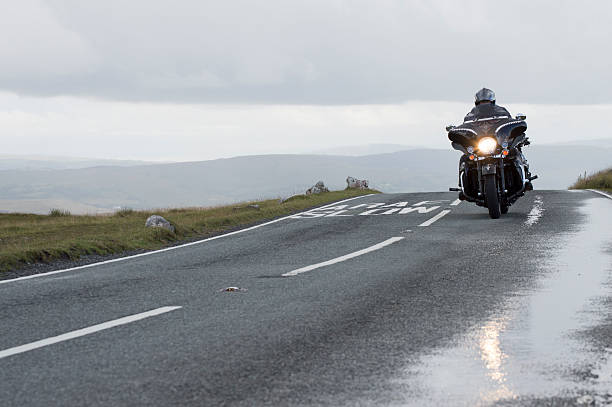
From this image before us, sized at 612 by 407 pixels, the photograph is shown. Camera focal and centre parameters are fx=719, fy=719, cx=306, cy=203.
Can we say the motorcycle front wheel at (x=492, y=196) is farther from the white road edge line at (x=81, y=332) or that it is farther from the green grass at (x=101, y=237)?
the white road edge line at (x=81, y=332)

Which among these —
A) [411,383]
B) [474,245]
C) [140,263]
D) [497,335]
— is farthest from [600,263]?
[140,263]

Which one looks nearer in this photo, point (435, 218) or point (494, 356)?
point (494, 356)

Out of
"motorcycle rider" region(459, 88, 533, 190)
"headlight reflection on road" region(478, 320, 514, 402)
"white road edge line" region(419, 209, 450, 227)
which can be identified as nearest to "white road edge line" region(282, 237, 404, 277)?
"white road edge line" region(419, 209, 450, 227)

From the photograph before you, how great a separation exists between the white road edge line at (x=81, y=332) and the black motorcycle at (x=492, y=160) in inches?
370

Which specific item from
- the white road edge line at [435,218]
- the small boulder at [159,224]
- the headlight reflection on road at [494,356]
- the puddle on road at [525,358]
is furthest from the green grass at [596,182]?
the headlight reflection on road at [494,356]

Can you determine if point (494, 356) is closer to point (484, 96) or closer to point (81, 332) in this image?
point (81, 332)

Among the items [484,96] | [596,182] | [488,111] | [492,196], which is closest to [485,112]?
[488,111]

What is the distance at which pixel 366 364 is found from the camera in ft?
15.5

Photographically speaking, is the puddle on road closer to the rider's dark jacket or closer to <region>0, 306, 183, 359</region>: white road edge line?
<region>0, 306, 183, 359</region>: white road edge line

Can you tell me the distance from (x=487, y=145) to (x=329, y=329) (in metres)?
9.81

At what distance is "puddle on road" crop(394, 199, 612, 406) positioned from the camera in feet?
13.4

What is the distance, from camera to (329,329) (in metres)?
5.80

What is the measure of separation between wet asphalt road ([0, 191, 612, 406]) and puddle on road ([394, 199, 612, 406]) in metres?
0.02

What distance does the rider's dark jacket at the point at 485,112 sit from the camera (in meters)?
15.5
